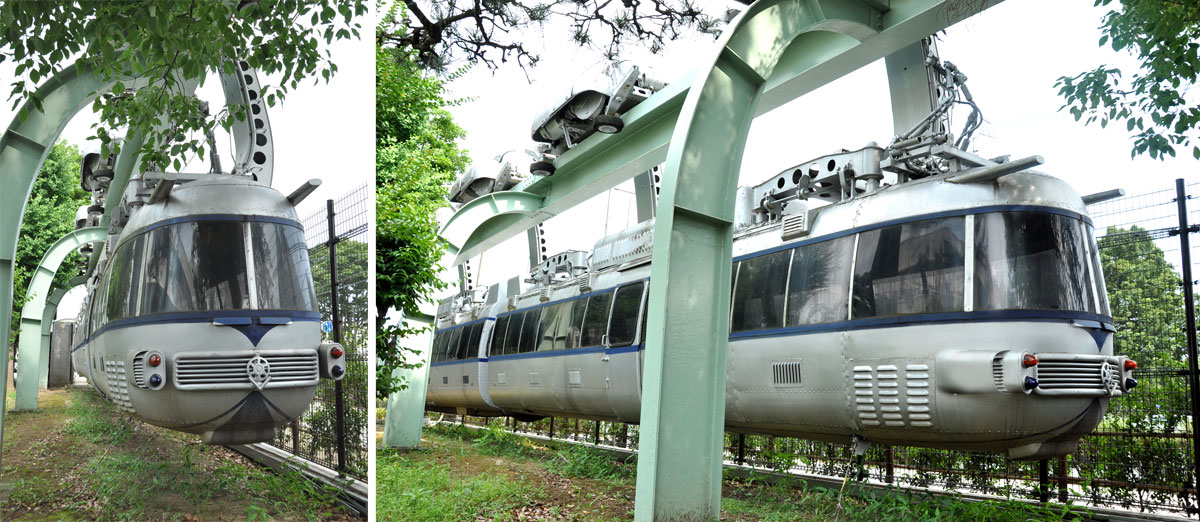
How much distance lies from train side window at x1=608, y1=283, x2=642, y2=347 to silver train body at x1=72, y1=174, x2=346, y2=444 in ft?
15.3

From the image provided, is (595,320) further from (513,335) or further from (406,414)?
(406,414)

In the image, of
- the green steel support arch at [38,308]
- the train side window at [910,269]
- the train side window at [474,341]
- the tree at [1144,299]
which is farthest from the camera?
the train side window at [474,341]

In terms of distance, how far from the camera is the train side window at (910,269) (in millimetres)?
6164

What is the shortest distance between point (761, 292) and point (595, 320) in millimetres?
2941

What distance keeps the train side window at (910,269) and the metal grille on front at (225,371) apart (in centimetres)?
434

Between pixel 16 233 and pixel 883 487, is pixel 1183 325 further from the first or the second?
pixel 16 233

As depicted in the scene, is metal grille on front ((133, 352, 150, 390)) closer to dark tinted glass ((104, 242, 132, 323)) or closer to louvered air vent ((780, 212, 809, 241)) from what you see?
dark tinted glass ((104, 242, 132, 323))

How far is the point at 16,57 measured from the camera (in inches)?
208

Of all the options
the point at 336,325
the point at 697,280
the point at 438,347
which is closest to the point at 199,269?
the point at 336,325

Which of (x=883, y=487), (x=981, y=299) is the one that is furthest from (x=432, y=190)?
(x=981, y=299)

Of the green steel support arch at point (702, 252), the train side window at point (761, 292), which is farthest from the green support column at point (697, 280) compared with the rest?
the train side window at point (761, 292)

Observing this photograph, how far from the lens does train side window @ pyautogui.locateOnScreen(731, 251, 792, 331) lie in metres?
7.52

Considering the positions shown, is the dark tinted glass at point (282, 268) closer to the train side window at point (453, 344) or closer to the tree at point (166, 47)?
the tree at point (166, 47)

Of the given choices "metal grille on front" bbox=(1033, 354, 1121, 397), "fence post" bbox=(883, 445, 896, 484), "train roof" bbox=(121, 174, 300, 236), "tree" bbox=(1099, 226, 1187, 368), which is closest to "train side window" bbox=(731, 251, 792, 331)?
"metal grille on front" bbox=(1033, 354, 1121, 397)
